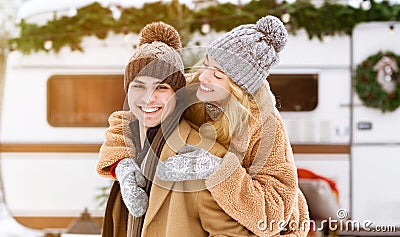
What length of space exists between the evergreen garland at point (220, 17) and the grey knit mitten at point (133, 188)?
199 centimetres

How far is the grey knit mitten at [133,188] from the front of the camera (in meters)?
1.32

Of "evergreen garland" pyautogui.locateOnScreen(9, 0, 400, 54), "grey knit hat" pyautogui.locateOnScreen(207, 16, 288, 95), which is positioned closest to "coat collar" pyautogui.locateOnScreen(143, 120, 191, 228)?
"grey knit hat" pyautogui.locateOnScreen(207, 16, 288, 95)

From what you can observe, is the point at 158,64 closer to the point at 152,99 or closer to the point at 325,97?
the point at 152,99

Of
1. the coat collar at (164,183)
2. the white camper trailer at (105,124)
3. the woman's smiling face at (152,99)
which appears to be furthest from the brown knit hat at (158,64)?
the white camper trailer at (105,124)

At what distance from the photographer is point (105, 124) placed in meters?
3.55

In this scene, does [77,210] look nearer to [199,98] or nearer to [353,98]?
[353,98]

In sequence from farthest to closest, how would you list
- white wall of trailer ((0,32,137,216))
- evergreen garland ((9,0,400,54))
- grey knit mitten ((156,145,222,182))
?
white wall of trailer ((0,32,137,216))
evergreen garland ((9,0,400,54))
grey knit mitten ((156,145,222,182))

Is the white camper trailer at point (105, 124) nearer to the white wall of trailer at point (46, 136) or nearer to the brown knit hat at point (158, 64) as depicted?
the white wall of trailer at point (46, 136)

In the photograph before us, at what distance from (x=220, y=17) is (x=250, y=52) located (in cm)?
211

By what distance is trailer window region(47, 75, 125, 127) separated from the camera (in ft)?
11.6

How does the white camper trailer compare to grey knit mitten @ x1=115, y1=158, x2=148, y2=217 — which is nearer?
grey knit mitten @ x1=115, y1=158, x2=148, y2=217

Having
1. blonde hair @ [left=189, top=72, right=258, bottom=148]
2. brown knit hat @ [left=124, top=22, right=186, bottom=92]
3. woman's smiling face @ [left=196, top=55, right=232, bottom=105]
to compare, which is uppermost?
brown knit hat @ [left=124, top=22, right=186, bottom=92]

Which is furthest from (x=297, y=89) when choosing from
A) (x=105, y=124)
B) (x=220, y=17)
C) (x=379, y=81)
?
(x=105, y=124)

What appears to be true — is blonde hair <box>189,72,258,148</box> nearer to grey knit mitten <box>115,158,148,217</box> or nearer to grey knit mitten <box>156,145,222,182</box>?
grey knit mitten <box>156,145,222,182</box>
